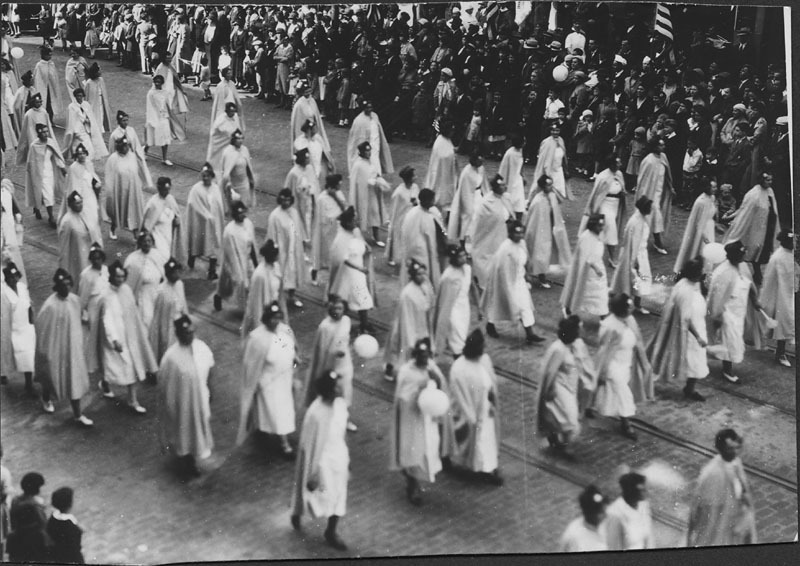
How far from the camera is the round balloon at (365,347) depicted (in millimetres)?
10805

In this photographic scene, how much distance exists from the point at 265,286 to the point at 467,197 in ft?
7.63

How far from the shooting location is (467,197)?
40.2ft

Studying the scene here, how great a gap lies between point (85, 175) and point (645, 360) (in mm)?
5501

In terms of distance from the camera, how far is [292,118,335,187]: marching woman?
12352mm

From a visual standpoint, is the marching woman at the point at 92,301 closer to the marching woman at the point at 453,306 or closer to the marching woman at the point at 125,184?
the marching woman at the point at 125,184

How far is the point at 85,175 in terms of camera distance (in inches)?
477

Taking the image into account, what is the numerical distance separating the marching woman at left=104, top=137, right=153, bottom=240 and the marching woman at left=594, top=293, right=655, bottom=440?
445 cm

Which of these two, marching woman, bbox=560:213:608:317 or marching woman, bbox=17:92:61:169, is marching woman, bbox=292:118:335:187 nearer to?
marching woman, bbox=17:92:61:169

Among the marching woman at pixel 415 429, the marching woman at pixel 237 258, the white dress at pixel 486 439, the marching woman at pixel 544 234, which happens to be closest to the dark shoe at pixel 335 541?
the marching woman at pixel 415 429

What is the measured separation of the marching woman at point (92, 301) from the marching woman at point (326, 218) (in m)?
2.10

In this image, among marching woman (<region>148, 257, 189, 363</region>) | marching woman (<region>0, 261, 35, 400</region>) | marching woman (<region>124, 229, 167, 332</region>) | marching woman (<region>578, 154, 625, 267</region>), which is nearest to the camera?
marching woman (<region>0, 261, 35, 400</region>)

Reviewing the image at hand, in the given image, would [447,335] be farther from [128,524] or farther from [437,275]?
[128,524]

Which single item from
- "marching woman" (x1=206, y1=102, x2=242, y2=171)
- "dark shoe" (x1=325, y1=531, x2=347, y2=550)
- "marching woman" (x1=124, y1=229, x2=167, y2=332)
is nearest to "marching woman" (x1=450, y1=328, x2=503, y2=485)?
"dark shoe" (x1=325, y1=531, x2=347, y2=550)

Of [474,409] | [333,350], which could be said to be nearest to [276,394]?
[333,350]
